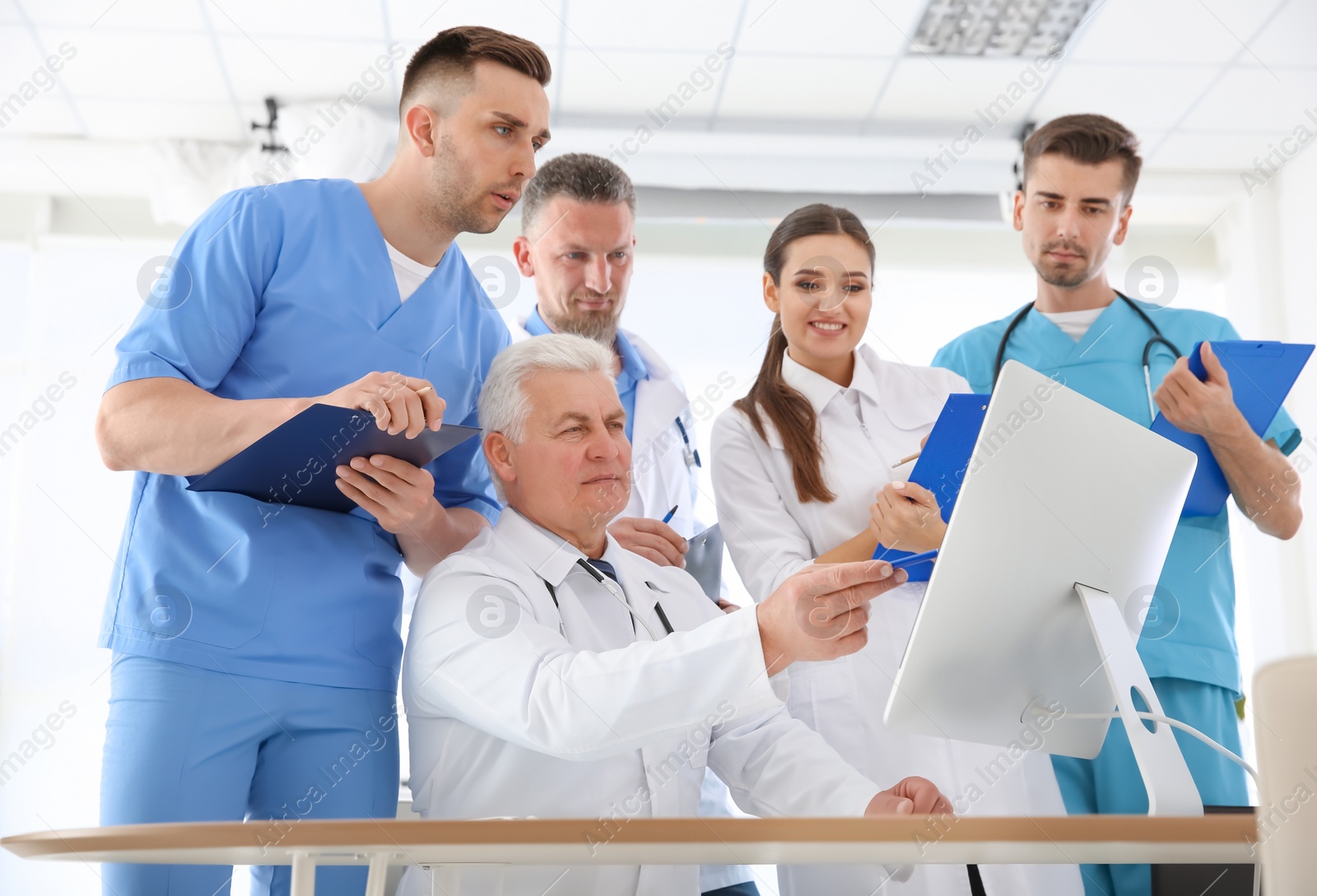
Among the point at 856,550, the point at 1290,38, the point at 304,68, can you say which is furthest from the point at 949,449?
the point at 1290,38

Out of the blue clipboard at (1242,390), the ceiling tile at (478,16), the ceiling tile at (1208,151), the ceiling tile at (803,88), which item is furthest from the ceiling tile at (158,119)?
the ceiling tile at (1208,151)

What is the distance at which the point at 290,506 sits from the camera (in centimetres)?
155

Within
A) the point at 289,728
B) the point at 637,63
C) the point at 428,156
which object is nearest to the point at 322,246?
the point at 428,156

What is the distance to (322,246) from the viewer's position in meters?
1.66

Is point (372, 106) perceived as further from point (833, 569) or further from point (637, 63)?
point (833, 569)

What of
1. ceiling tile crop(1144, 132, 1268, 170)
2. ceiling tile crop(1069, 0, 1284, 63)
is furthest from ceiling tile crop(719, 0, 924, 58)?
ceiling tile crop(1144, 132, 1268, 170)

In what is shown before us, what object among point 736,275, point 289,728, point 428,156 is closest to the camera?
point 289,728

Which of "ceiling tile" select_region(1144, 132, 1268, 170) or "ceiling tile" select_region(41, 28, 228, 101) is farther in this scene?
"ceiling tile" select_region(1144, 132, 1268, 170)

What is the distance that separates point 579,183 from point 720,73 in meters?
1.92

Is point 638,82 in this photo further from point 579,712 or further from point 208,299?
point 579,712

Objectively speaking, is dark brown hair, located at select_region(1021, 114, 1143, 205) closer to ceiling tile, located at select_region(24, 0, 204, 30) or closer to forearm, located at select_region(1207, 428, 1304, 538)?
forearm, located at select_region(1207, 428, 1304, 538)

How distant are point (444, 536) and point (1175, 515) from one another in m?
1.04

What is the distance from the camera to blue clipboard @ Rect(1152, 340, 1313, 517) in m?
1.62

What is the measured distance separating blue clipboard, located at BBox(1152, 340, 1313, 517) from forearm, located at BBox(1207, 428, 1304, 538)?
24 millimetres
